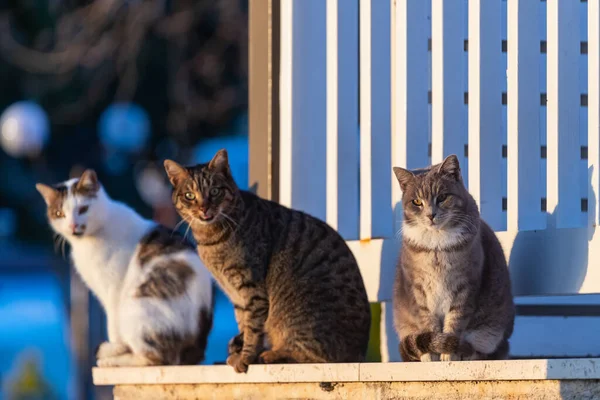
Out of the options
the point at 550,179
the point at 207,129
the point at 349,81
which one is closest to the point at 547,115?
the point at 550,179

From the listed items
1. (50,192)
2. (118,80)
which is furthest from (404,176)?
(118,80)

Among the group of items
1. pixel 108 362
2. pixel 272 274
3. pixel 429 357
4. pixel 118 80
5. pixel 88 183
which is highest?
pixel 118 80

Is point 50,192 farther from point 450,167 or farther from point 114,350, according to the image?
point 450,167

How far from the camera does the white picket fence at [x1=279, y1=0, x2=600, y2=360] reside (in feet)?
12.4

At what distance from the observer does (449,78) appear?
4.17m

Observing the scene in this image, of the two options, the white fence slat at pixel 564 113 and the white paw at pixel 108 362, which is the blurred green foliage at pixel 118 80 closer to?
the white paw at pixel 108 362

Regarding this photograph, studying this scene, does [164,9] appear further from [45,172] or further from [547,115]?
[547,115]

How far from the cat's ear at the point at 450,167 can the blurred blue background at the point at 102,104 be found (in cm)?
792

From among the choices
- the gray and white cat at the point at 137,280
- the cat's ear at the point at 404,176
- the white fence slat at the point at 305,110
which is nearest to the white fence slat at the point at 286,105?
the white fence slat at the point at 305,110

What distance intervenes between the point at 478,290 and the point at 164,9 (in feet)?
32.2

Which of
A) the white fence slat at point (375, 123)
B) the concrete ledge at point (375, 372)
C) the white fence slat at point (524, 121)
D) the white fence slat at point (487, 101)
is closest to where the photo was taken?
the concrete ledge at point (375, 372)

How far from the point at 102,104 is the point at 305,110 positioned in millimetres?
9245

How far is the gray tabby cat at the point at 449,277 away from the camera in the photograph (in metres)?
3.41

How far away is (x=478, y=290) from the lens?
11.3 ft
